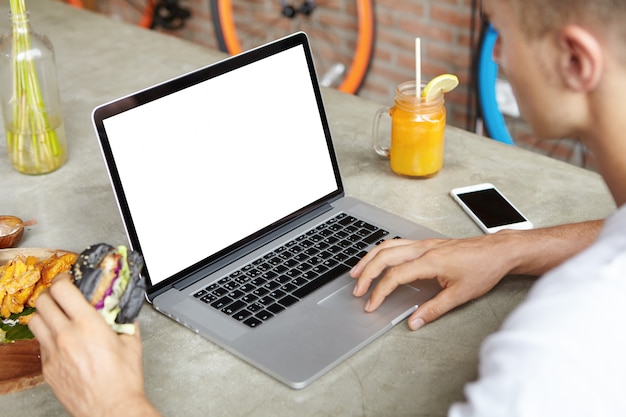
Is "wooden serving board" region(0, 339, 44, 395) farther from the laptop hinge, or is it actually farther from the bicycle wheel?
the bicycle wheel

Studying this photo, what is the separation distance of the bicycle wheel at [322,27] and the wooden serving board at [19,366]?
244 cm

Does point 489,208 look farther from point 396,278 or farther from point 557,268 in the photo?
point 557,268

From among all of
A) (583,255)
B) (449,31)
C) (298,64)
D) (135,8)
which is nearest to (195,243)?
(298,64)

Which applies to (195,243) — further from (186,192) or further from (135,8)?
(135,8)

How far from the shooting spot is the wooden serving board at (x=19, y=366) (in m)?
0.98

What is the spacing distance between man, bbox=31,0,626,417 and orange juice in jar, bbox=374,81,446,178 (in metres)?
0.31

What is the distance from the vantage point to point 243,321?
105cm

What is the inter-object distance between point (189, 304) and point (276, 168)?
0.91ft

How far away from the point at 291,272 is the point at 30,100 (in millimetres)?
590

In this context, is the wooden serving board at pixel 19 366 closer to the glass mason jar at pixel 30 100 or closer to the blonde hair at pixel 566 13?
the glass mason jar at pixel 30 100

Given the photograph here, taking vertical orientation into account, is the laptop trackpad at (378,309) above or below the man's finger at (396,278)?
below

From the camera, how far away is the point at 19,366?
3.24 ft

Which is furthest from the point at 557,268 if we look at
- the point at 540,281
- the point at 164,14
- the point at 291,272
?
the point at 164,14

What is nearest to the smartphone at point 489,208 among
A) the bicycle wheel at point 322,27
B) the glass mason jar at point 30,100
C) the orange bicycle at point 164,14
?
the glass mason jar at point 30,100
